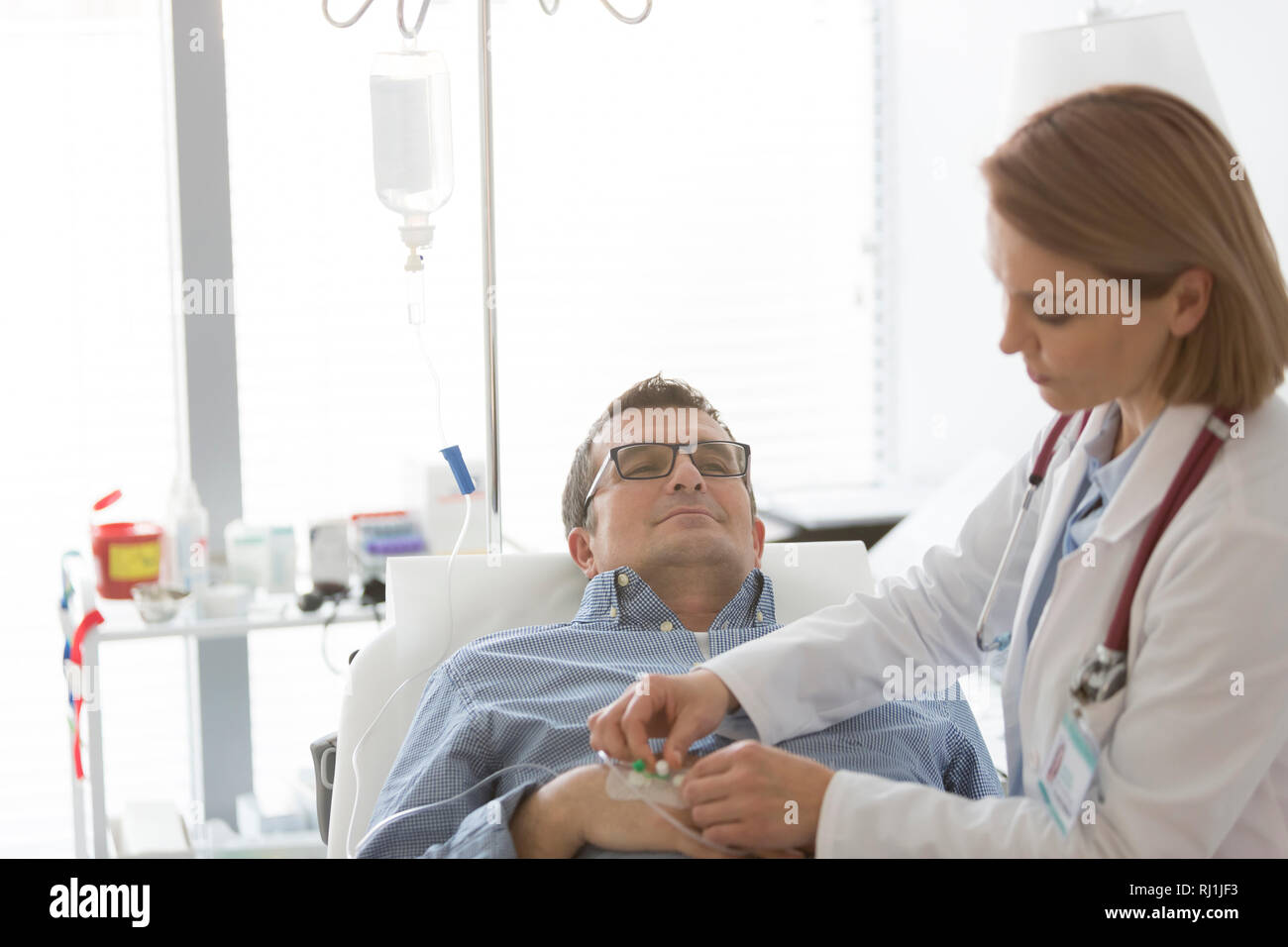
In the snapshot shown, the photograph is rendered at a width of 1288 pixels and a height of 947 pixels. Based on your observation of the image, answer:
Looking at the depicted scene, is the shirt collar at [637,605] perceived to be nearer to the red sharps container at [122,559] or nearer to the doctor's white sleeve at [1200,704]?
the doctor's white sleeve at [1200,704]

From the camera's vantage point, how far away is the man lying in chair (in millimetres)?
1359

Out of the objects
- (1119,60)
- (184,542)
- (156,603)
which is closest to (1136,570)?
(1119,60)

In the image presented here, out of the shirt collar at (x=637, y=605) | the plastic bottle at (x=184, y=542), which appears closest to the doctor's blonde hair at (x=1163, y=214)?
the shirt collar at (x=637, y=605)

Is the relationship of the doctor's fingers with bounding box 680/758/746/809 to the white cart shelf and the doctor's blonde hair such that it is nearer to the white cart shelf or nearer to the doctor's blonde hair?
the doctor's blonde hair

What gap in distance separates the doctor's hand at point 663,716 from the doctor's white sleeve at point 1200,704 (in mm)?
379

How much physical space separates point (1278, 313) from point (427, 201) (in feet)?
5.07

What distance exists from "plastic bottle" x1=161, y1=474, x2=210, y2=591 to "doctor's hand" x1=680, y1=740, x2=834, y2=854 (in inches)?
64.6

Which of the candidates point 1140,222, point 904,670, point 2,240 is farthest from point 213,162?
point 1140,222

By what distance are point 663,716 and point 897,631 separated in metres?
0.31

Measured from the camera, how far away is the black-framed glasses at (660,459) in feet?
6.10

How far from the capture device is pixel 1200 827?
1.02 meters

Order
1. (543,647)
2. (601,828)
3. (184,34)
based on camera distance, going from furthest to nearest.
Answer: (184,34), (543,647), (601,828)

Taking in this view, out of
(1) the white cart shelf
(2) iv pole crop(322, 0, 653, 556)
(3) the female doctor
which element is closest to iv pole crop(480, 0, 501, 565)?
(2) iv pole crop(322, 0, 653, 556)

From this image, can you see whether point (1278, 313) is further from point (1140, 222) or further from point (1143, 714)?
point (1143, 714)
